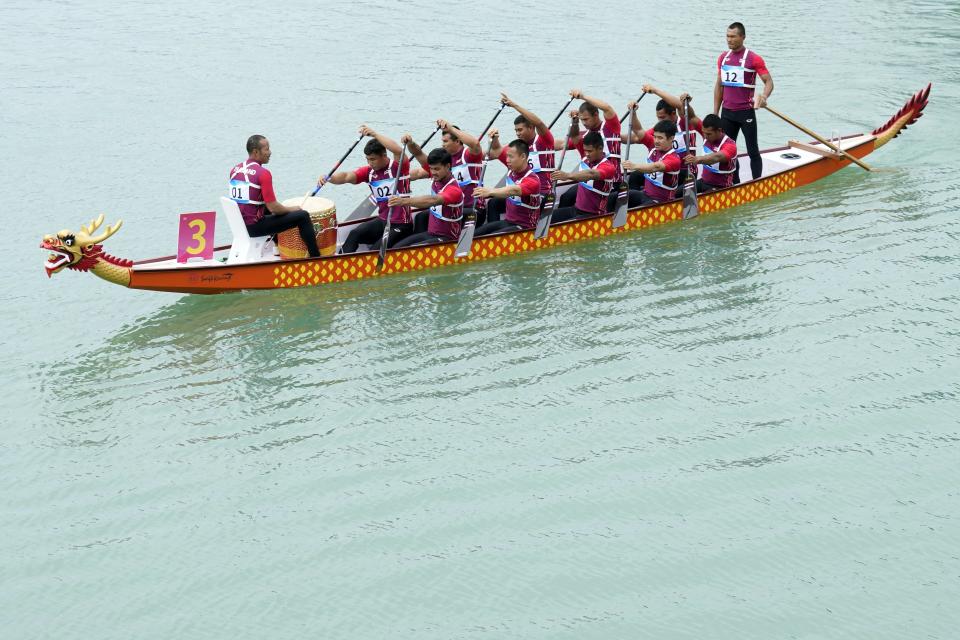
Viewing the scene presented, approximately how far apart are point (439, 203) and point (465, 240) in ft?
1.94

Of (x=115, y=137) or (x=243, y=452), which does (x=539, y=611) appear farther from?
(x=115, y=137)

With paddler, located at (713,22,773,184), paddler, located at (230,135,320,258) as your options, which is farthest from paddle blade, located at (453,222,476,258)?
paddler, located at (713,22,773,184)

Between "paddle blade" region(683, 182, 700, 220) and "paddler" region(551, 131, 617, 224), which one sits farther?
"paddle blade" region(683, 182, 700, 220)

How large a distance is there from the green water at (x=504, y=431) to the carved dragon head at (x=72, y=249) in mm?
1090

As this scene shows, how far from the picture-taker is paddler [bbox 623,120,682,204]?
16.6 metres

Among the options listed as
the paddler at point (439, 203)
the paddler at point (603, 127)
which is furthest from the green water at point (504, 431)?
the paddler at point (603, 127)

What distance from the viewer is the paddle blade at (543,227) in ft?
52.6

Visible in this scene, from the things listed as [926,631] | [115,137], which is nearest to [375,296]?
[926,631]

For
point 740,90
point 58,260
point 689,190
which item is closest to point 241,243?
point 58,260

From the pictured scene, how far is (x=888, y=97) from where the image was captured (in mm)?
23578

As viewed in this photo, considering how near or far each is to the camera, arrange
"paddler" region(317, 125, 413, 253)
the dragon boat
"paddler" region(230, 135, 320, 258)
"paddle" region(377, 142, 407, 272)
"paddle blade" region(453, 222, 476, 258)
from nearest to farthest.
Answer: the dragon boat, "paddler" region(230, 135, 320, 258), "paddle" region(377, 142, 407, 272), "paddle blade" region(453, 222, 476, 258), "paddler" region(317, 125, 413, 253)

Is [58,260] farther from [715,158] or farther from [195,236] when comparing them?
[715,158]

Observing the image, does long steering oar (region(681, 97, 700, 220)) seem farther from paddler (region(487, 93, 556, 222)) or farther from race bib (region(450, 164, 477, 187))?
race bib (region(450, 164, 477, 187))

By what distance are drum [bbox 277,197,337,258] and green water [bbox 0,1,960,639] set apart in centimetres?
54
